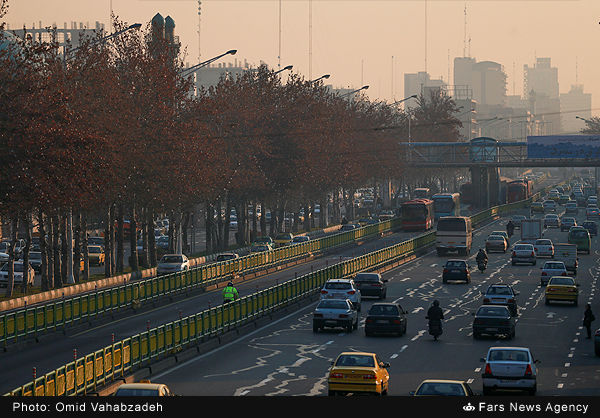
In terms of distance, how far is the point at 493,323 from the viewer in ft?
146

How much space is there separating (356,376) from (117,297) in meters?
24.0

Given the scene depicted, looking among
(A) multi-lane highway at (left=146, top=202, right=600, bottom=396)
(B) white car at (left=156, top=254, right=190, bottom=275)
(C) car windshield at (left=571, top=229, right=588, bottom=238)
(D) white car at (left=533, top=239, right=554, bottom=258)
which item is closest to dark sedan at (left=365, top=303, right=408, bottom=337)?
(A) multi-lane highway at (left=146, top=202, right=600, bottom=396)

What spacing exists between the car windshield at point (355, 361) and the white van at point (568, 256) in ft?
159

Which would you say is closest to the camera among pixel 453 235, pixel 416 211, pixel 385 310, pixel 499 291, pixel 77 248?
pixel 385 310

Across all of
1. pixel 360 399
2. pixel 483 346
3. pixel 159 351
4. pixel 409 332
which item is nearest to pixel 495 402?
pixel 360 399

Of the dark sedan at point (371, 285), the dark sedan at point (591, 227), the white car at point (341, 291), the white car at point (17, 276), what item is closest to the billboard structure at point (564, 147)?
the dark sedan at point (591, 227)

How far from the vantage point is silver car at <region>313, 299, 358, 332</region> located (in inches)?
1828

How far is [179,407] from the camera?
65.3 ft

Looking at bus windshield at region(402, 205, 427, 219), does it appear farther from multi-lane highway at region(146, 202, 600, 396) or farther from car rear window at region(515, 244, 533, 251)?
multi-lane highway at region(146, 202, 600, 396)

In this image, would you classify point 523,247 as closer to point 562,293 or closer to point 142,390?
point 562,293

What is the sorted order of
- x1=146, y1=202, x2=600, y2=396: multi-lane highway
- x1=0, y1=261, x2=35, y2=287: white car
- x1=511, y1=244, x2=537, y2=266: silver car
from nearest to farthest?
x1=146, y1=202, x2=600, y2=396: multi-lane highway < x1=0, y1=261, x2=35, y2=287: white car < x1=511, y1=244, x2=537, y2=266: silver car

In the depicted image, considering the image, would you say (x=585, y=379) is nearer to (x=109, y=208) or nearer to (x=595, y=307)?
(x=595, y=307)

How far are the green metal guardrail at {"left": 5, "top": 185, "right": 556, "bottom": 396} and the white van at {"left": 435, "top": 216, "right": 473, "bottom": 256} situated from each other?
25454 mm

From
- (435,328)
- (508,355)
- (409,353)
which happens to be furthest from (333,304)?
(508,355)
